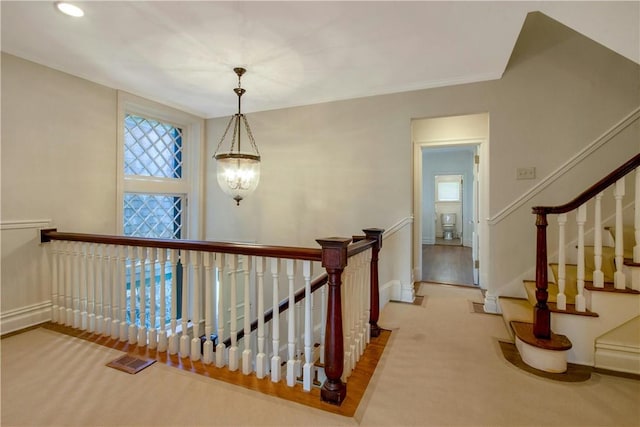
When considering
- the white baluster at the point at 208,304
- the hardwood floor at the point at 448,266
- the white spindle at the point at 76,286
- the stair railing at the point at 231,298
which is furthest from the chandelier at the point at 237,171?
the hardwood floor at the point at 448,266

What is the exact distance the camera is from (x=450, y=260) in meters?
5.66

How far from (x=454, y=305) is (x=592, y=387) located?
139 cm

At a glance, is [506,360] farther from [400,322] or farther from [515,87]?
[515,87]

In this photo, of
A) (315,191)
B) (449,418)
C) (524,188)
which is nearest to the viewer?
(449,418)

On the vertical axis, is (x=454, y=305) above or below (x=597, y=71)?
below

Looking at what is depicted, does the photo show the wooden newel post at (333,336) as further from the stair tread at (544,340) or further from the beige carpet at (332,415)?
the stair tread at (544,340)

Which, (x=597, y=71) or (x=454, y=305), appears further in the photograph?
(x=454, y=305)

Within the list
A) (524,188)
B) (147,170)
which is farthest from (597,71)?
(147,170)

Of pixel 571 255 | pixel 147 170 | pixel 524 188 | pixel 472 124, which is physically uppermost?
pixel 472 124

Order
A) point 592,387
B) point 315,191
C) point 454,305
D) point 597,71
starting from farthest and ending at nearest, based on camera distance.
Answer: point 315,191 < point 454,305 < point 597,71 < point 592,387

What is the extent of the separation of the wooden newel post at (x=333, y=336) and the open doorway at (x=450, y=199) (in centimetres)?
282

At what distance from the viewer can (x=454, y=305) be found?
10.2ft

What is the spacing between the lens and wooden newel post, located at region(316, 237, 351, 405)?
155 cm

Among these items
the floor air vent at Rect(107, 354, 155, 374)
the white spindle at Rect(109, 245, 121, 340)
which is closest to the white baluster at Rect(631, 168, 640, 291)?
the floor air vent at Rect(107, 354, 155, 374)
